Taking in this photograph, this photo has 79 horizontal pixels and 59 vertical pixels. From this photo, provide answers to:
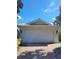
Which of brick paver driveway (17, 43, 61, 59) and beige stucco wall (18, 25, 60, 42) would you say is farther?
brick paver driveway (17, 43, 61, 59)

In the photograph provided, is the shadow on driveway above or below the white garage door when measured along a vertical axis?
below

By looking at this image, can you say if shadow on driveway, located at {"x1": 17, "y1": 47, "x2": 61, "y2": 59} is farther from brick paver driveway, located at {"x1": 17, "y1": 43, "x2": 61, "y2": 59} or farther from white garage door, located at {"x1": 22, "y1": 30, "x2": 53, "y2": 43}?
white garage door, located at {"x1": 22, "y1": 30, "x2": 53, "y2": 43}

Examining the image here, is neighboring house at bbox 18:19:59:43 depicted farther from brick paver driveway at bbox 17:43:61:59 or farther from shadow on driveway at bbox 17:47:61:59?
shadow on driveway at bbox 17:47:61:59

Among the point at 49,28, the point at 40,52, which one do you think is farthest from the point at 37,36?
the point at 40,52

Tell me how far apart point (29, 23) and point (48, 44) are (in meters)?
0.51

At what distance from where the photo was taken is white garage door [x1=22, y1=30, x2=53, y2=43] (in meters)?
2.49

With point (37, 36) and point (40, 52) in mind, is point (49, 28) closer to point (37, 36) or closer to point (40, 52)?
point (37, 36)

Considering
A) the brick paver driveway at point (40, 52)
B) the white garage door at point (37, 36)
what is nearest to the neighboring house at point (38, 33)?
the white garage door at point (37, 36)

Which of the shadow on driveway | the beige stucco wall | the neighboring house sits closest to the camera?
the beige stucco wall

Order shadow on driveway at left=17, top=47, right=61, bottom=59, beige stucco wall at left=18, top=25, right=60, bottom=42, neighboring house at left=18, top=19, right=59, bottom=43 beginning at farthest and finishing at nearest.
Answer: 1. shadow on driveway at left=17, top=47, right=61, bottom=59
2. neighboring house at left=18, top=19, right=59, bottom=43
3. beige stucco wall at left=18, top=25, right=60, bottom=42

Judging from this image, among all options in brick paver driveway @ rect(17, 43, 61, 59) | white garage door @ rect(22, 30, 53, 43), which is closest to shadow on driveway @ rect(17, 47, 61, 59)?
brick paver driveway @ rect(17, 43, 61, 59)
